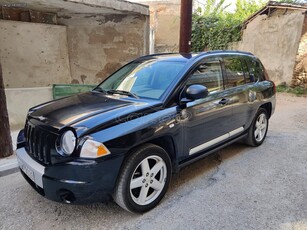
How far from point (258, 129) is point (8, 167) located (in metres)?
4.07

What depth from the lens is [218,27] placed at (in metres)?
13.2

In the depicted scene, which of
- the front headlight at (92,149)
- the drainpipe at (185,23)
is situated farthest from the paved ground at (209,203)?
the drainpipe at (185,23)

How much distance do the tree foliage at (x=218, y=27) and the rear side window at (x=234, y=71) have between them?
9.66 meters

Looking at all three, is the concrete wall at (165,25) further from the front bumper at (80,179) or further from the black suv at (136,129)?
the front bumper at (80,179)

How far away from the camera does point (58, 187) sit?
2332 mm

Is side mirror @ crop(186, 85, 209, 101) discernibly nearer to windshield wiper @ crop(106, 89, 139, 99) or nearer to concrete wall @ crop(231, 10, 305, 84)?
windshield wiper @ crop(106, 89, 139, 99)

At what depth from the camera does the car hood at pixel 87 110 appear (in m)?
2.46

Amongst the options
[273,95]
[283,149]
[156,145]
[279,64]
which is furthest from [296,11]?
[156,145]

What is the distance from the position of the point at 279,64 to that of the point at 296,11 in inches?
85.2

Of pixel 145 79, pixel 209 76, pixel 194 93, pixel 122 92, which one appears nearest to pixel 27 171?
pixel 122 92

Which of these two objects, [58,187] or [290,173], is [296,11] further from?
[58,187]

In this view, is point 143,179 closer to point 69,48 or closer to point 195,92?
point 195,92

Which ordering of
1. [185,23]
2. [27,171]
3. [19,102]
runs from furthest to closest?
[185,23] → [19,102] → [27,171]

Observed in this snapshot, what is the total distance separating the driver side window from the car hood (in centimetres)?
74
